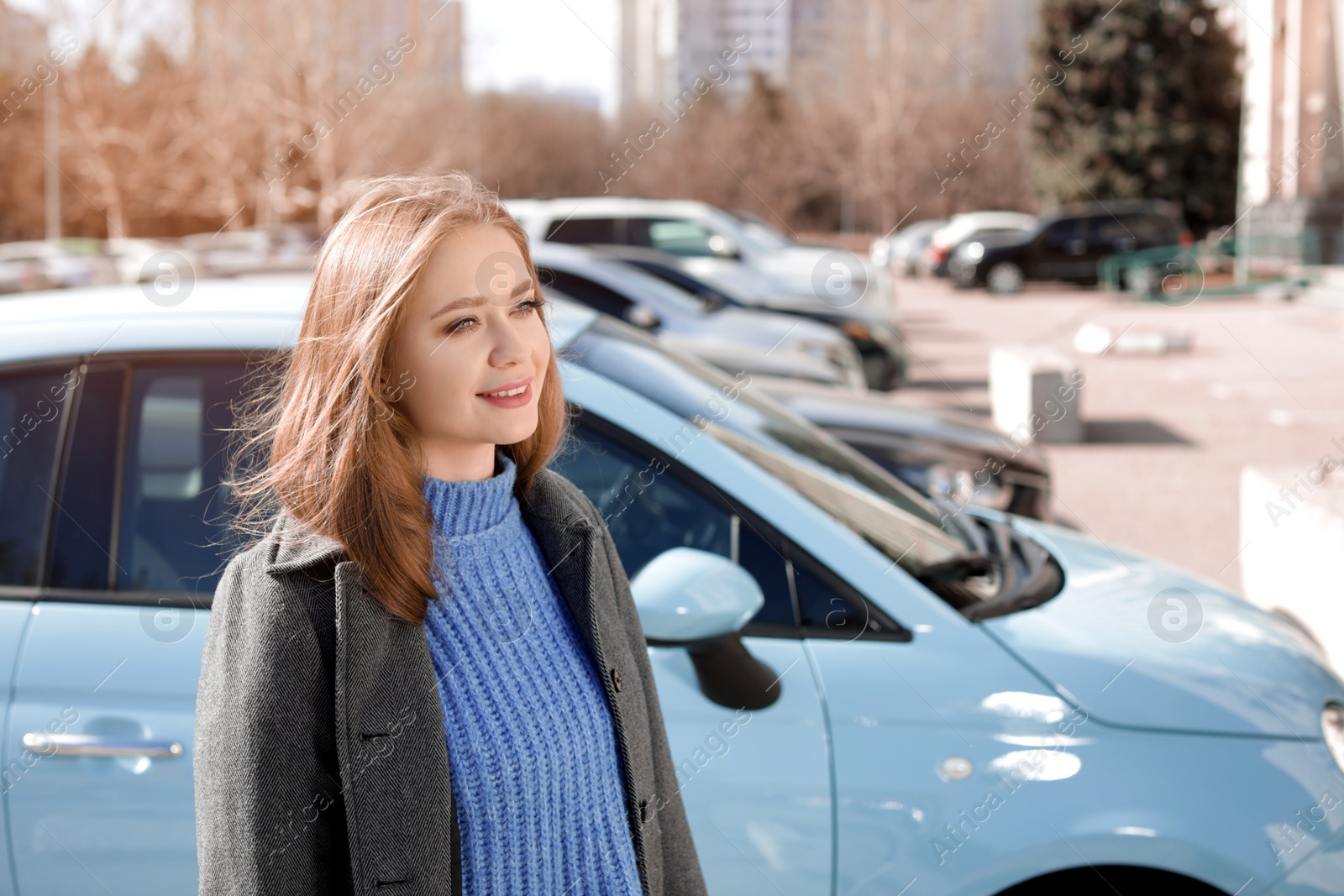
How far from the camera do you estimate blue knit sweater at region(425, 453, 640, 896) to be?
1.50 meters

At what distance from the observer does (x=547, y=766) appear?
154 cm

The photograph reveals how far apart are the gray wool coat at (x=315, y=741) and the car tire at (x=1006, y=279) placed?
26406 millimetres

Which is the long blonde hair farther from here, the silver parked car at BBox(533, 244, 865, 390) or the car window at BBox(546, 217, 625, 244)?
the car window at BBox(546, 217, 625, 244)

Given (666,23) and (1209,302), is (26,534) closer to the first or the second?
(1209,302)

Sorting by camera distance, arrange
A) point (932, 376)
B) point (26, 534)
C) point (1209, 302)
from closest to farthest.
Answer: point (26, 534)
point (932, 376)
point (1209, 302)

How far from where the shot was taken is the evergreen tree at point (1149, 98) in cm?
3319

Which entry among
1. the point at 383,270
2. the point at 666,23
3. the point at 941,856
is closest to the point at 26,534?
the point at 383,270

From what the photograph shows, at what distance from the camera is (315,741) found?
1.36 metres

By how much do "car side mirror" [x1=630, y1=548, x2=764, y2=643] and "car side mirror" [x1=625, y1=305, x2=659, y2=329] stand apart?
624 centimetres

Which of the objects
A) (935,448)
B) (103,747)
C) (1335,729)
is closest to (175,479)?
(103,747)

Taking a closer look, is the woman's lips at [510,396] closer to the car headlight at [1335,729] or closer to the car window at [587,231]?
the car headlight at [1335,729]

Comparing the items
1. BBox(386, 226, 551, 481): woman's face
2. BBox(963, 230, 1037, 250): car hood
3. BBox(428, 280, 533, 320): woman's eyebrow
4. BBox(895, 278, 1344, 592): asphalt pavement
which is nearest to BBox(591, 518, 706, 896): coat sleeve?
BBox(386, 226, 551, 481): woman's face

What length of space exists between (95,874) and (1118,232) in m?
A: 26.1

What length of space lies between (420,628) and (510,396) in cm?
31
